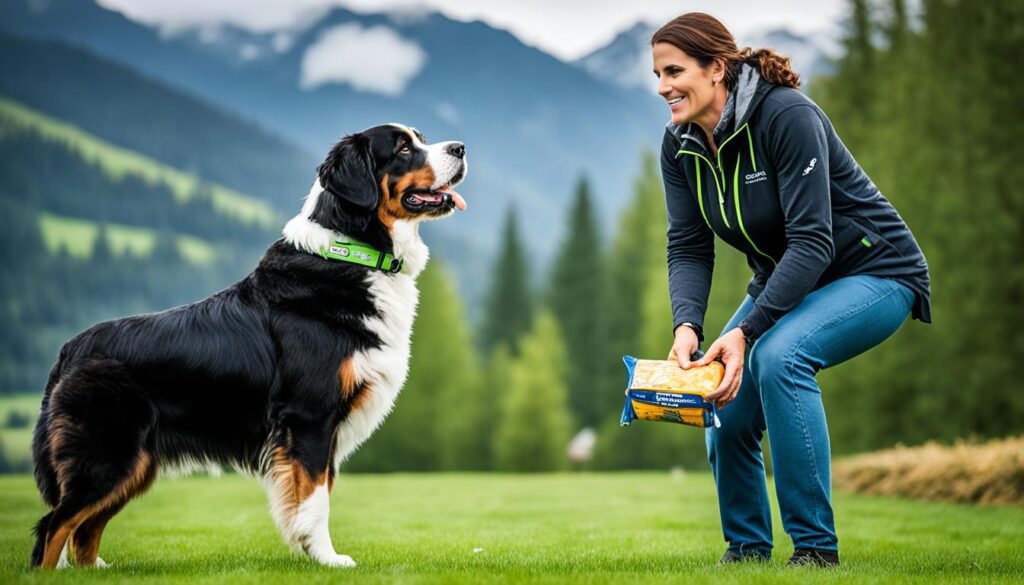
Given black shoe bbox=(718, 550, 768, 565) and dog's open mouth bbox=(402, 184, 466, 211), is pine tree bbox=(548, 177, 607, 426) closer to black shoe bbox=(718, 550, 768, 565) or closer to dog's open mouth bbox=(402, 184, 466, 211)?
dog's open mouth bbox=(402, 184, 466, 211)

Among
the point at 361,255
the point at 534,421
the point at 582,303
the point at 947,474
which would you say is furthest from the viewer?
the point at 582,303

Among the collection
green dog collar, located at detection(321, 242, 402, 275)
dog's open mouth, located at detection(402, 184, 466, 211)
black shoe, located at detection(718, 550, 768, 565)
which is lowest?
black shoe, located at detection(718, 550, 768, 565)

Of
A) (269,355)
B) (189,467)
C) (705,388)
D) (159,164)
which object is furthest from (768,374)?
(159,164)

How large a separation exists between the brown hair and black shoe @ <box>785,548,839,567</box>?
2279mm

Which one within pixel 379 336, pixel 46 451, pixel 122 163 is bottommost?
pixel 46 451

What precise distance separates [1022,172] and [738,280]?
1270cm

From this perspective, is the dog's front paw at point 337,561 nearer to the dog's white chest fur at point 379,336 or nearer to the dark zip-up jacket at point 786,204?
the dog's white chest fur at point 379,336

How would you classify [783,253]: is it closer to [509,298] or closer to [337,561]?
[337,561]

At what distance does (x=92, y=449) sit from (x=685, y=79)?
3433 millimetres

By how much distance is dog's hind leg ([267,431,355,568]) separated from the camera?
4.75 meters

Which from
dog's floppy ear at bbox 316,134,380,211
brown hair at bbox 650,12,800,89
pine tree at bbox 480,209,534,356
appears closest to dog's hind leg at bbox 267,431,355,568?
dog's floppy ear at bbox 316,134,380,211

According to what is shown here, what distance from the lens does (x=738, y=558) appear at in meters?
4.92

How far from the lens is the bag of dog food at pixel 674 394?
4.40 metres

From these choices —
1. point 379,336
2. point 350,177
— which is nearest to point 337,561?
point 379,336
